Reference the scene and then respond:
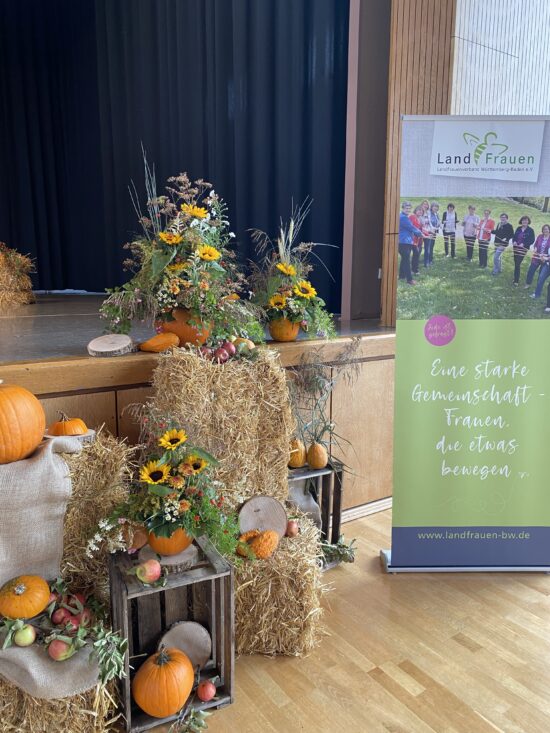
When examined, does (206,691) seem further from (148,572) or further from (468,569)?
(468,569)

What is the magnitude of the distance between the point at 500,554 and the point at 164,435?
1.59 m

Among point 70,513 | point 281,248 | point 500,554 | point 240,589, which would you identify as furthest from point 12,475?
point 500,554

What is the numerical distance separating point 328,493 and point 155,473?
1.15m

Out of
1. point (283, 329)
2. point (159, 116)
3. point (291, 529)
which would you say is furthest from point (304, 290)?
point (159, 116)

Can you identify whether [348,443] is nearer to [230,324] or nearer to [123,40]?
[230,324]

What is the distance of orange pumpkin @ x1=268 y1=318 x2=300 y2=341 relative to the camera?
2.90 metres

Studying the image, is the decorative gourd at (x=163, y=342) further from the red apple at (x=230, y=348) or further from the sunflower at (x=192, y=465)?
the sunflower at (x=192, y=465)

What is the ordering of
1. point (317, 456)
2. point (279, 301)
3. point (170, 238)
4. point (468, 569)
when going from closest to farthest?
point (170, 238)
point (468, 569)
point (317, 456)
point (279, 301)

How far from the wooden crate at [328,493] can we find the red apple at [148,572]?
1068 millimetres

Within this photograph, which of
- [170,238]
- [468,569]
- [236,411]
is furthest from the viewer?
[468,569]

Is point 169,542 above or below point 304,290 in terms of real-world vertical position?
below

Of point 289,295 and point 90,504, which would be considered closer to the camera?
point 90,504

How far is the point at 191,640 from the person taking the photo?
1.91 m

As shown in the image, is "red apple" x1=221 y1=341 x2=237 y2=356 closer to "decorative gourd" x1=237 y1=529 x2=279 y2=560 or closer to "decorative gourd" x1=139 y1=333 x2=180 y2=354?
"decorative gourd" x1=139 y1=333 x2=180 y2=354
